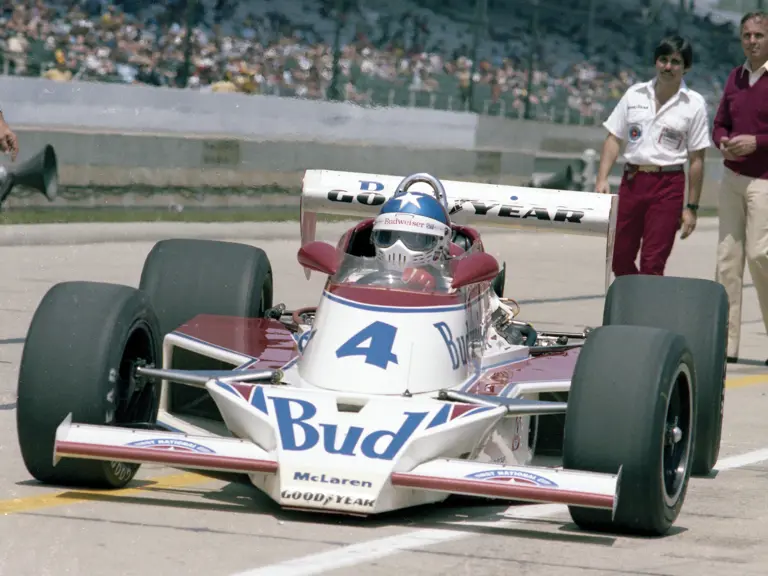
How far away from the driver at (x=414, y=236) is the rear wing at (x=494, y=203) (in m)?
1.15

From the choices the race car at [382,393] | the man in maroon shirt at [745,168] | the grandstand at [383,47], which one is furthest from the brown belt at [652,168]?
the grandstand at [383,47]

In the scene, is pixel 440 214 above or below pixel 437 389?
above

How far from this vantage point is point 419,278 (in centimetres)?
655

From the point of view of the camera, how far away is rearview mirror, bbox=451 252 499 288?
21.5 feet

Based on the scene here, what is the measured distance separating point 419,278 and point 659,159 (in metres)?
4.47

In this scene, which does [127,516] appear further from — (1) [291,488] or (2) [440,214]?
(2) [440,214]

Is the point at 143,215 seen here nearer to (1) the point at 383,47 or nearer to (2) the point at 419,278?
(1) the point at 383,47

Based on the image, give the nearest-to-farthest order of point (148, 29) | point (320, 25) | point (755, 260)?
point (755, 260) → point (148, 29) → point (320, 25)

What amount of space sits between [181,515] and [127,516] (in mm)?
183

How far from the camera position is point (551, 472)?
548 centimetres

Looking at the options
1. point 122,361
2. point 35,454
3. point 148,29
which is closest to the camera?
point 35,454

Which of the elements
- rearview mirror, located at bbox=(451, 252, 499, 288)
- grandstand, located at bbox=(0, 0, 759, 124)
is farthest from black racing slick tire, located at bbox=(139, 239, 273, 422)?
grandstand, located at bbox=(0, 0, 759, 124)

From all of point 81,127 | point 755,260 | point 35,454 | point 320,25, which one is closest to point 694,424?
point 35,454

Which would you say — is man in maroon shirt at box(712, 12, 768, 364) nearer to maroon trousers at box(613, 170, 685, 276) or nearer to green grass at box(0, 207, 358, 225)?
maroon trousers at box(613, 170, 685, 276)
